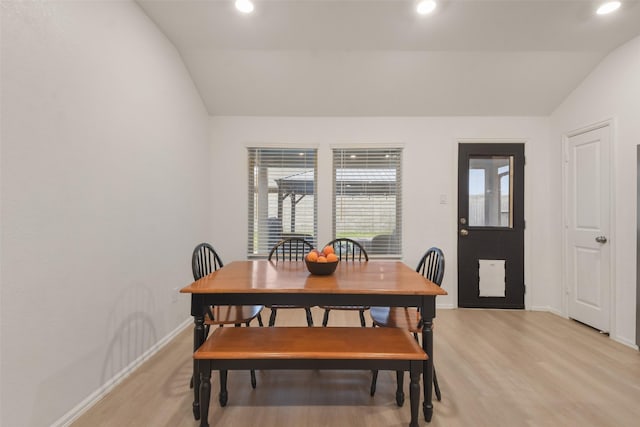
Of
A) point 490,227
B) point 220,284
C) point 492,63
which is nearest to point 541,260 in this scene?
point 490,227

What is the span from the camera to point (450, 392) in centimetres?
178

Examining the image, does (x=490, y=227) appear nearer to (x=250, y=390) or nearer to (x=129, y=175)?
(x=250, y=390)

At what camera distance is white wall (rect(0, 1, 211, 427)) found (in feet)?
4.15

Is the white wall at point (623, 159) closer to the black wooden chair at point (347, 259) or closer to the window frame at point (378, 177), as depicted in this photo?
the window frame at point (378, 177)

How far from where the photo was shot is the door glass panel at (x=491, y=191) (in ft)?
11.1

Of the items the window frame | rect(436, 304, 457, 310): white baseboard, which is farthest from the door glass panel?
rect(436, 304, 457, 310): white baseboard

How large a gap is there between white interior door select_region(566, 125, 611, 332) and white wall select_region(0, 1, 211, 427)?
4.13m

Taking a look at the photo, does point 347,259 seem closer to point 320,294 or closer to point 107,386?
point 320,294

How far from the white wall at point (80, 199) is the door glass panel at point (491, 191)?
11.2ft

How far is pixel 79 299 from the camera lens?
1586 mm

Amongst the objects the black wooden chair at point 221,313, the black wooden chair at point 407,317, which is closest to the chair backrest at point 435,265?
the black wooden chair at point 407,317

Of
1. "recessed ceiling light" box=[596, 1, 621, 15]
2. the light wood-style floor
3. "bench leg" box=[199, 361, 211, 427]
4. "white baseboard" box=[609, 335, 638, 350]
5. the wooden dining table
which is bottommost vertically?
the light wood-style floor

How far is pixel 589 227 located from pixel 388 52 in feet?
8.95

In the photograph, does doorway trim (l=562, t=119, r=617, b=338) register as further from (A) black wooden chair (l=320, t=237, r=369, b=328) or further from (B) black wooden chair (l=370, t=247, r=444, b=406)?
(A) black wooden chair (l=320, t=237, r=369, b=328)
